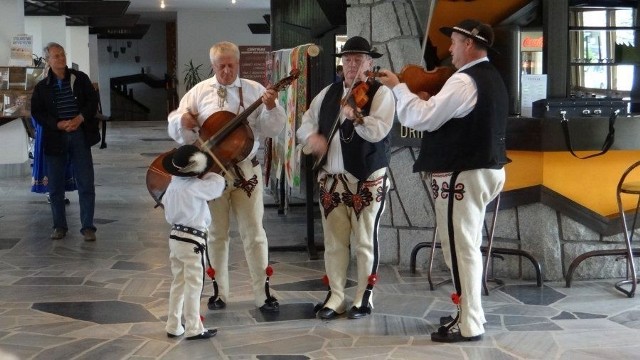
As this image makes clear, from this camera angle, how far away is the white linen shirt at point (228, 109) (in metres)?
5.29

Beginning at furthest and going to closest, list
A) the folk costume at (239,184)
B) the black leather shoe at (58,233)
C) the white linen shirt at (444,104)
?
the black leather shoe at (58,233) → the folk costume at (239,184) → the white linen shirt at (444,104)

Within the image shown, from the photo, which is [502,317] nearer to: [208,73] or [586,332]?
[586,332]

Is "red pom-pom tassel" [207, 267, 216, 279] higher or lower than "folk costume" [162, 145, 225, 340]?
lower

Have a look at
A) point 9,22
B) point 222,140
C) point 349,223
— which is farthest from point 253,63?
point 222,140

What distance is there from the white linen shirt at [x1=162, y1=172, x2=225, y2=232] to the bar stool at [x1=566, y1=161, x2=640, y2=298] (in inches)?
104

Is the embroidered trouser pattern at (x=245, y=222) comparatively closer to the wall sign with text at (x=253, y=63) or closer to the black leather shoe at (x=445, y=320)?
the black leather shoe at (x=445, y=320)

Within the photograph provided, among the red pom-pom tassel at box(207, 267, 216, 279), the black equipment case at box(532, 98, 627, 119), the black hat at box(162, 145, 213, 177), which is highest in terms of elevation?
the black equipment case at box(532, 98, 627, 119)

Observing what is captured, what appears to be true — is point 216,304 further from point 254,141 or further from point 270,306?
point 254,141

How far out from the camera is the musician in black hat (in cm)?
473

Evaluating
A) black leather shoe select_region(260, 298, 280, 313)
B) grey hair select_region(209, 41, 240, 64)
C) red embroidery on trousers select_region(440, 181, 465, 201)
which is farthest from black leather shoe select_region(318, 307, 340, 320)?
grey hair select_region(209, 41, 240, 64)

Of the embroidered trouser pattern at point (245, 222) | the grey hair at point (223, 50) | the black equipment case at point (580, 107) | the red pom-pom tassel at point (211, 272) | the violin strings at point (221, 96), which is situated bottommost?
the red pom-pom tassel at point (211, 272)

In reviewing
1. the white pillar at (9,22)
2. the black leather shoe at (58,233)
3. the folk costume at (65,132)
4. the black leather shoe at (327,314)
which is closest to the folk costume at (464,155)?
the black leather shoe at (327,314)

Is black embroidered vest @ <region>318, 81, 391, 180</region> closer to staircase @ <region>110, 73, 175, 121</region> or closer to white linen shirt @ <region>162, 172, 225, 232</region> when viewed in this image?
white linen shirt @ <region>162, 172, 225, 232</region>

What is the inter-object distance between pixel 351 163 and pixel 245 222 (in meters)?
0.76
